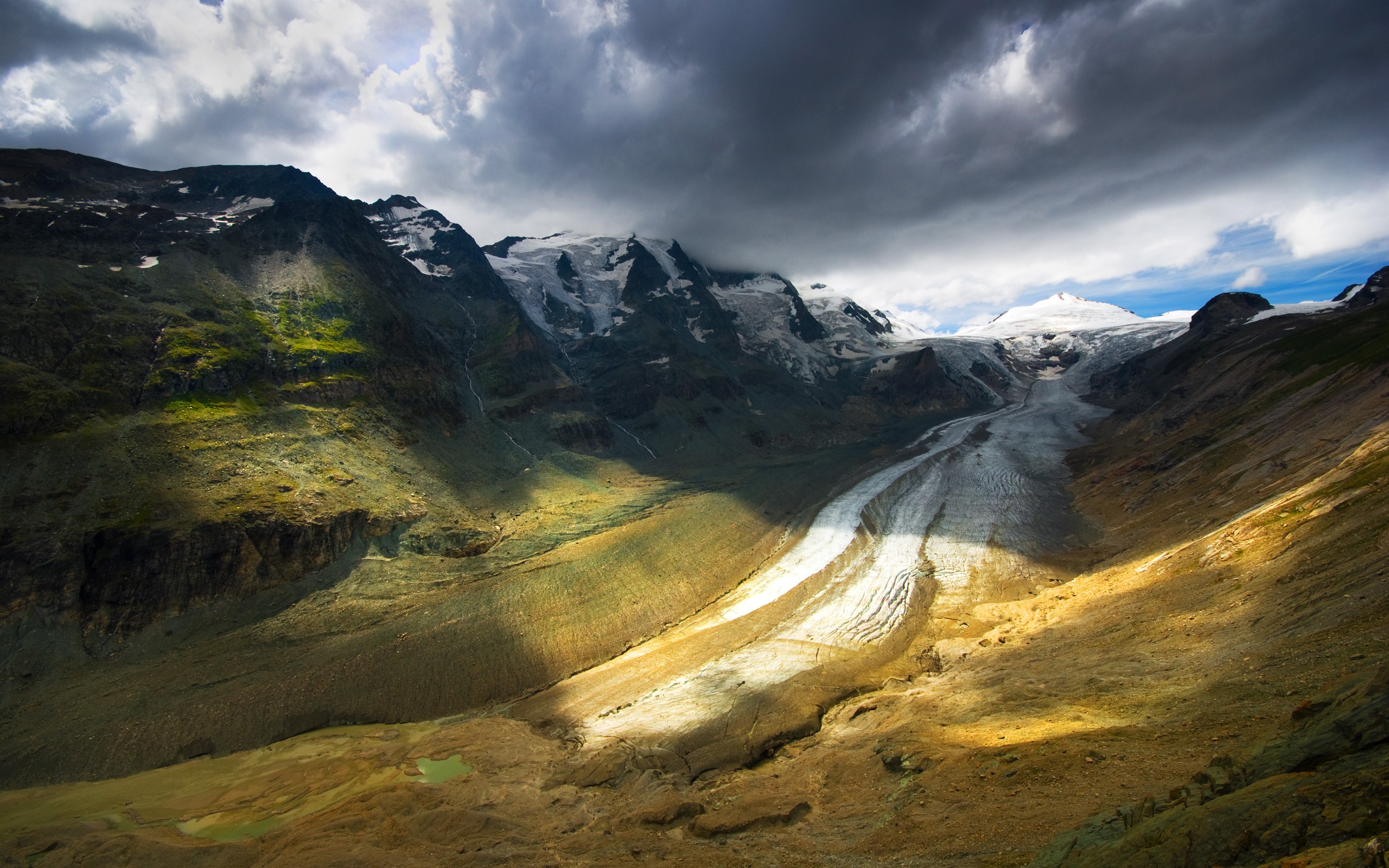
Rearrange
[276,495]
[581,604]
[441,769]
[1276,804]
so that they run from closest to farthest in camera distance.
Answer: [1276,804] → [441,769] → [581,604] → [276,495]

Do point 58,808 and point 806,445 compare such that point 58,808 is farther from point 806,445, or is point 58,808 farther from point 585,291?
point 585,291

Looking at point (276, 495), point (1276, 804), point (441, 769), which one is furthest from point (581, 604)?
point (1276, 804)

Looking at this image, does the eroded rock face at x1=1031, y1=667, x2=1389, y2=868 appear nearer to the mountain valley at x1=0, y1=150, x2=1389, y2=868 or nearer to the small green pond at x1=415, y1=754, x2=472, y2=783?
the mountain valley at x1=0, y1=150, x2=1389, y2=868

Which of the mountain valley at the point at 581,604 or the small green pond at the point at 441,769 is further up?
the mountain valley at the point at 581,604

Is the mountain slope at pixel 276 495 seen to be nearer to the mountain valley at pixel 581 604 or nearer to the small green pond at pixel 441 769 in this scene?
the mountain valley at pixel 581 604

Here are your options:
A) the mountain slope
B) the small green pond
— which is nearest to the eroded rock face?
the small green pond

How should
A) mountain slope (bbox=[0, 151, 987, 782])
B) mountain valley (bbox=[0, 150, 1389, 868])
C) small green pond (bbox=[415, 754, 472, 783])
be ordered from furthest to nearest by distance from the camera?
mountain slope (bbox=[0, 151, 987, 782]) → small green pond (bbox=[415, 754, 472, 783]) → mountain valley (bbox=[0, 150, 1389, 868])

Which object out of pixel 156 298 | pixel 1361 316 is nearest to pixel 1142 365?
pixel 1361 316

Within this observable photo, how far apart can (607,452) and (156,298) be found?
51084 millimetres

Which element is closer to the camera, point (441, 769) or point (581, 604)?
point (441, 769)

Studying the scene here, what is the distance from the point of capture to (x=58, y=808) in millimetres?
24438

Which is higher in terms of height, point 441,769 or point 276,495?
point 276,495

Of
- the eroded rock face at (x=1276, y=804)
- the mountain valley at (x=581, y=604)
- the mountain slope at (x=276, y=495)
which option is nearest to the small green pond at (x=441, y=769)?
the mountain valley at (x=581, y=604)

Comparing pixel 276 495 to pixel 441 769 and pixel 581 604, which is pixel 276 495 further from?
pixel 441 769
